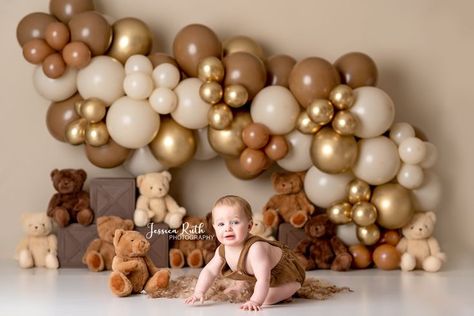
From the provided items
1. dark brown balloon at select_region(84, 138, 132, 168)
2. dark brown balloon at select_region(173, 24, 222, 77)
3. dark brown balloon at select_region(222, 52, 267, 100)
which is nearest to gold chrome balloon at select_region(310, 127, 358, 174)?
dark brown balloon at select_region(222, 52, 267, 100)

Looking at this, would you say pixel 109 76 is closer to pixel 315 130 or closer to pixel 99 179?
pixel 99 179

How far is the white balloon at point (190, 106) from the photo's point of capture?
318cm

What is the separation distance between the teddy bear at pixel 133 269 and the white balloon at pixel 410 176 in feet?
3.59

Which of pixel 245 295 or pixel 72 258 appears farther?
pixel 72 258

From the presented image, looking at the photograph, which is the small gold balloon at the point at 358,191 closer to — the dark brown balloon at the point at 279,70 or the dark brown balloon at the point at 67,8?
the dark brown balloon at the point at 279,70

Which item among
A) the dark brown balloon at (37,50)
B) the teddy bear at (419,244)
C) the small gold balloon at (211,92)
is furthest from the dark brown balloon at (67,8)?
the teddy bear at (419,244)

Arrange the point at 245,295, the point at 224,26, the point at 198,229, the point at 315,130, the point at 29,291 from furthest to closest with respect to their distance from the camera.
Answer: the point at 224,26, the point at 198,229, the point at 315,130, the point at 29,291, the point at 245,295

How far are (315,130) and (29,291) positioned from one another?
1246 millimetres

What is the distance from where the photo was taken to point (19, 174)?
11.7 feet

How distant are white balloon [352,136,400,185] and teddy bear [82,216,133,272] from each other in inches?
38.0

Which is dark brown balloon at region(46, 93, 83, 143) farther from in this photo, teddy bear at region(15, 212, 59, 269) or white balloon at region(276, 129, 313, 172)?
white balloon at region(276, 129, 313, 172)

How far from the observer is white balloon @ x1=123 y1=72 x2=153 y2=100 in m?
3.15

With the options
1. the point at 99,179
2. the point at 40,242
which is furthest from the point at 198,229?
the point at 40,242

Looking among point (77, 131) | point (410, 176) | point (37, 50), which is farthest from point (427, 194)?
point (37, 50)
